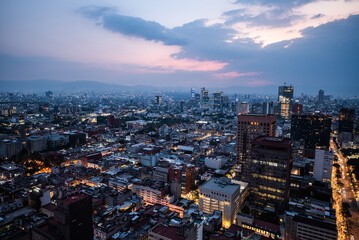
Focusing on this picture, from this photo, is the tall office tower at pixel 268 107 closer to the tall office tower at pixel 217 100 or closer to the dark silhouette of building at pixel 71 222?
the tall office tower at pixel 217 100

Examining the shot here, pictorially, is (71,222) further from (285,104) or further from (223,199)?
(285,104)

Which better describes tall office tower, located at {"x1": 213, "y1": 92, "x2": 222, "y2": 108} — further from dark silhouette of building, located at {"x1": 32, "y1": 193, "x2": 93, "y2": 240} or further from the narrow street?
dark silhouette of building, located at {"x1": 32, "y1": 193, "x2": 93, "y2": 240}

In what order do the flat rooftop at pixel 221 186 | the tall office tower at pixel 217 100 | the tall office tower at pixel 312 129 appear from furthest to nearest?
1. the tall office tower at pixel 217 100
2. the tall office tower at pixel 312 129
3. the flat rooftop at pixel 221 186

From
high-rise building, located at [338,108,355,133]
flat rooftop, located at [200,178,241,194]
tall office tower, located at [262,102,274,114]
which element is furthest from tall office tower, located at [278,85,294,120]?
flat rooftop, located at [200,178,241,194]

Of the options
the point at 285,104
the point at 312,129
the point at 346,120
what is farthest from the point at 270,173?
the point at 285,104

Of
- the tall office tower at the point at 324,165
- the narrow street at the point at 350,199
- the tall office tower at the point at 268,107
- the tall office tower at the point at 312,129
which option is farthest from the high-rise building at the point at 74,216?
the tall office tower at the point at 268,107

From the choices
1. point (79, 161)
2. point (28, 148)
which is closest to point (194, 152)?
point (79, 161)

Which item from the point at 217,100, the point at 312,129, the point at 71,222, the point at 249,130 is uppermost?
the point at 217,100

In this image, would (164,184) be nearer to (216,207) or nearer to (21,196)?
(216,207)
